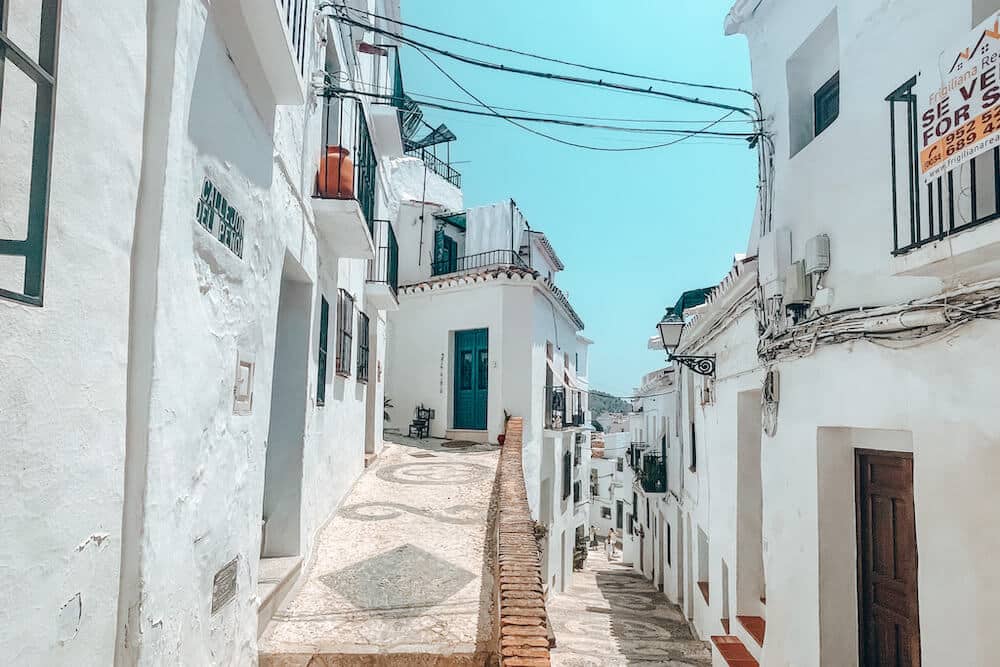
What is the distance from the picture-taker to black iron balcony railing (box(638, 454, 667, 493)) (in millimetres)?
15797

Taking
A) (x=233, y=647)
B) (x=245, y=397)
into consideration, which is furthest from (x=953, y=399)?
(x=233, y=647)

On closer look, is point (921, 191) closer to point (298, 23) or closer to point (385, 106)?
point (298, 23)

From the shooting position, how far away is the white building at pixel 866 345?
3.48 m

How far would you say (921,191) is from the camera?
4.00 metres

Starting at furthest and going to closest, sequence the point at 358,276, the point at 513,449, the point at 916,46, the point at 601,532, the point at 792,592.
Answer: the point at 601,532, the point at 513,449, the point at 358,276, the point at 792,592, the point at 916,46

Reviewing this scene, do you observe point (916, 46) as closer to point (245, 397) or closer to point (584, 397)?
point (245, 397)

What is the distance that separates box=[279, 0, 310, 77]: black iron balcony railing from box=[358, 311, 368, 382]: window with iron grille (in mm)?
4766

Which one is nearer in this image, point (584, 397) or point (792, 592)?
point (792, 592)

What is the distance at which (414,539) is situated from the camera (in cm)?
646

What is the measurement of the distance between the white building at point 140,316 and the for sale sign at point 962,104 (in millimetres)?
3671

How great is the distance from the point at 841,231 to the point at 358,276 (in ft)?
20.0

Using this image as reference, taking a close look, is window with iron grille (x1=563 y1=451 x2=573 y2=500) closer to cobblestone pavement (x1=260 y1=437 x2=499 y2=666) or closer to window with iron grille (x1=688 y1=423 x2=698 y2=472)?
window with iron grille (x1=688 y1=423 x2=698 y2=472)

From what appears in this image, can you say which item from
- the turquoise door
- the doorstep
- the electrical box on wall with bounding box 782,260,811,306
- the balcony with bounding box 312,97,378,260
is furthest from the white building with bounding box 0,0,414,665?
the turquoise door

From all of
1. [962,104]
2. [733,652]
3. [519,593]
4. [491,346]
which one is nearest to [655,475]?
[491,346]
